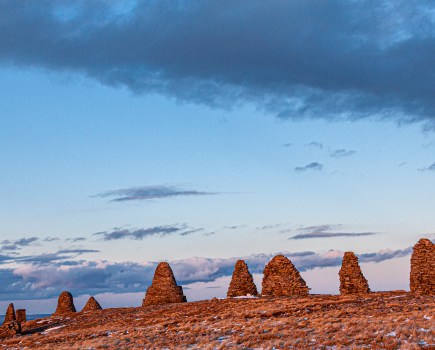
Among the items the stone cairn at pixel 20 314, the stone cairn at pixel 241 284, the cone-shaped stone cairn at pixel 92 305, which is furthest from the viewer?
the cone-shaped stone cairn at pixel 92 305

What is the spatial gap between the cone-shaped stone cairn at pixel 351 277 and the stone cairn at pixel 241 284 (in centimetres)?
848

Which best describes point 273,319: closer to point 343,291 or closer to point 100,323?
point 100,323

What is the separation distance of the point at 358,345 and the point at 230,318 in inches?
511

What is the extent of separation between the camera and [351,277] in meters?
51.3

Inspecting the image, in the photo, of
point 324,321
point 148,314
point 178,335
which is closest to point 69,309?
point 148,314

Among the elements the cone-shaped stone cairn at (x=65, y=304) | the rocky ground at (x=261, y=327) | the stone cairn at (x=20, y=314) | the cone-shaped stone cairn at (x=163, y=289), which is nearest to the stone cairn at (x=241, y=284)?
the cone-shaped stone cairn at (x=163, y=289)

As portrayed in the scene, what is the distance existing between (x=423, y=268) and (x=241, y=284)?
16823mm

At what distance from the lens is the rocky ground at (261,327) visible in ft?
81.4

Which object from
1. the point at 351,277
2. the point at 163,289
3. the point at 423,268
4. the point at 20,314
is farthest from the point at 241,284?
the point at 20,314

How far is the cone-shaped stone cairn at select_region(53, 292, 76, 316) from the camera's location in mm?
61750

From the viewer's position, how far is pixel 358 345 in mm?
23500

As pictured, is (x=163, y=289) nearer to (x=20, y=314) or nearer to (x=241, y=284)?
(x=241, y=284)

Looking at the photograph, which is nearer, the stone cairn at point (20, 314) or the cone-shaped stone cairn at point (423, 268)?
the cone-shaped stone cairn at point (423, 268)

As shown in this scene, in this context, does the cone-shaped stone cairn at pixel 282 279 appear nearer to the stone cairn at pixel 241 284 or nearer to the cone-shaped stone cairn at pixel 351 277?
the stone cairn at pixel 241 284
